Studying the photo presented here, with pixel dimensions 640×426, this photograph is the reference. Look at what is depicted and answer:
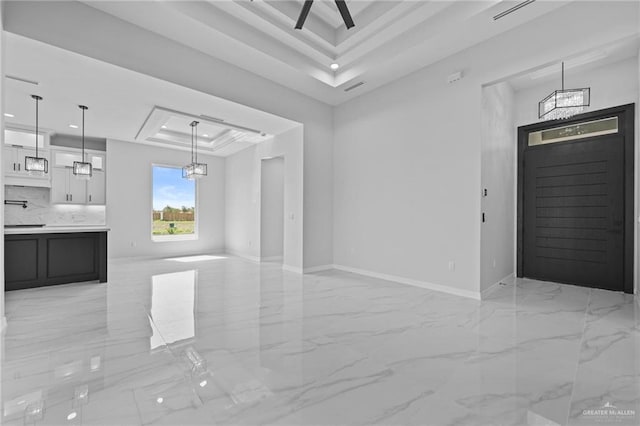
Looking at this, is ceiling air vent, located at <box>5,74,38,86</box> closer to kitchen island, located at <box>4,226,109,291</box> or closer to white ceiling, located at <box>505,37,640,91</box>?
kitchen island, located at <box>4,226,109,291</box>

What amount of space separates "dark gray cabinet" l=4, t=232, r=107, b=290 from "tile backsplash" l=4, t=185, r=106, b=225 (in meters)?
2.88

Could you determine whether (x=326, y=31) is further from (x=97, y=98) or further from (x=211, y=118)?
(x=97, y=98)

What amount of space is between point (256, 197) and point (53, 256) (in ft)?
13.1

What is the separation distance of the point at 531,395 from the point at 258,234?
6232 mm

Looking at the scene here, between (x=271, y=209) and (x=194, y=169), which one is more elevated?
(x=194, y=169)

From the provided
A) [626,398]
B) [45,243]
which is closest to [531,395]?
[626,398]

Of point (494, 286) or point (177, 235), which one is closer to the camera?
point (494, 286)

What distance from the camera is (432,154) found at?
14.6ft

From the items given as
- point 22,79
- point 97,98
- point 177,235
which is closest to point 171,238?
point 177,235

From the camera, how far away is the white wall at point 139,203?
7.17 meters

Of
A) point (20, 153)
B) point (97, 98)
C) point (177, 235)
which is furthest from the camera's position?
point (177, 235)

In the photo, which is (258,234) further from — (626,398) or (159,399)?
(626,398)

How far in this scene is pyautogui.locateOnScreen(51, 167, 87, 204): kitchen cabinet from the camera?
21.5 ft

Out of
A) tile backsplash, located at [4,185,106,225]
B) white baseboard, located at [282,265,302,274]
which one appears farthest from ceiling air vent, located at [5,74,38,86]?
white baseboard, located at [282,265,302,274]
